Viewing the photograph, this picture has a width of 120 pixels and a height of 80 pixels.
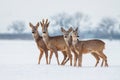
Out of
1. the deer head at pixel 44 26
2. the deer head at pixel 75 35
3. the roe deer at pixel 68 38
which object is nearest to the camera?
the deer head at pixel 75 35

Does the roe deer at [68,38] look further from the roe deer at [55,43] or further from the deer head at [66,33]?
the roe deer at [55,43]

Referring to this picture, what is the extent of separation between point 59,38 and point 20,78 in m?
1.45

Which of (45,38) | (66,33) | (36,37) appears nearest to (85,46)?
(66,33)

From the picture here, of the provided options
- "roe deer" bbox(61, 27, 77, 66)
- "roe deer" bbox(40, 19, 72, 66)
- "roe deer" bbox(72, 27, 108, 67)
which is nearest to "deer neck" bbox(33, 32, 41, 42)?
"roe deer" bbox(40, 19, 72, 66)

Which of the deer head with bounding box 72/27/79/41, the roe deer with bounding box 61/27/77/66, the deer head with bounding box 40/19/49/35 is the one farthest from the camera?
the deer head with bounding box 40/19/49/35

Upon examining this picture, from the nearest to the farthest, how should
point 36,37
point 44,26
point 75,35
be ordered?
point 75,35 → point 44,26 → point 36,37

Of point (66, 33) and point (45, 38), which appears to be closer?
point (66, 33)

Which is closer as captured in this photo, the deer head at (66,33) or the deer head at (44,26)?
the deer head at (66,33)

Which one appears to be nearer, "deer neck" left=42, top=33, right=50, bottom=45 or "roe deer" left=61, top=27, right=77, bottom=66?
"roe deer" left=61, top=27, right=77, bottom=66

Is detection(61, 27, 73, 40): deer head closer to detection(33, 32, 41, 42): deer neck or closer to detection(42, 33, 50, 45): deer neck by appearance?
detection(42, 33, 50, 45): deer neck

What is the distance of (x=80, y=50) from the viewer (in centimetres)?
509

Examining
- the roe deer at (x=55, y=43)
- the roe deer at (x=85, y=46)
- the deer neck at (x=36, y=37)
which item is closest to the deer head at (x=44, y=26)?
the roe deer at (x=55, y=43)

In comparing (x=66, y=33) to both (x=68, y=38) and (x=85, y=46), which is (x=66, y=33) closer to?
(x=68, y=38)

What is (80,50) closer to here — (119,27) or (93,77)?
(93,77)
